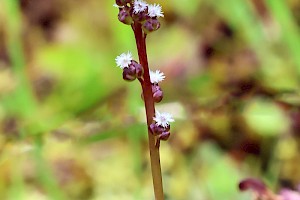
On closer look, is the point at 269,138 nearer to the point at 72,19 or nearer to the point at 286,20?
the point at 286,20

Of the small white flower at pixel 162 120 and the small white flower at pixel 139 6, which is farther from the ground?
the small white flower at pixel 139 6

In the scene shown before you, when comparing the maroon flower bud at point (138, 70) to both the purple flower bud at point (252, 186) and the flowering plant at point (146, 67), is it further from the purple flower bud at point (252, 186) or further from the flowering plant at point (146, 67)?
the purple flower bud at point (252, 186)

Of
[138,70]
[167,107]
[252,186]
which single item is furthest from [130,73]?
[167,107]

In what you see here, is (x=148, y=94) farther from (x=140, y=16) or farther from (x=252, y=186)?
(x=252, y=186)

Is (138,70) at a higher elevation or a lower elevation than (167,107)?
lower

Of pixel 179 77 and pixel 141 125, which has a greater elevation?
pixel 179 77

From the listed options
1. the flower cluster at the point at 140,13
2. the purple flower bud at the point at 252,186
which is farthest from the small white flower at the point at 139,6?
the purple flower bud at the point at 252,186

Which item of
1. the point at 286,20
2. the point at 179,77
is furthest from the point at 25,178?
the point at 286,20
